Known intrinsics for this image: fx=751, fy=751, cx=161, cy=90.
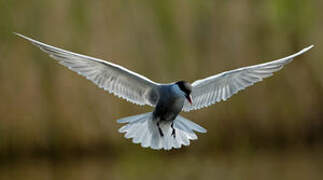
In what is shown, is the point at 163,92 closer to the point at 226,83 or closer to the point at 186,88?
the point at 186,88

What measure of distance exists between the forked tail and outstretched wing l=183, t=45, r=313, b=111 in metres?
0.22

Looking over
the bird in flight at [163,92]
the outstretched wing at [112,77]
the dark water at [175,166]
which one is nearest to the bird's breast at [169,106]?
the bird in flight at [163,92]

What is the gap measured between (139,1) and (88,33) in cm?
55

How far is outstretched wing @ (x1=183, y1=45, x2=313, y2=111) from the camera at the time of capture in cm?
448

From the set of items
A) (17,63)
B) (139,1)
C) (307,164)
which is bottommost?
(307,164)

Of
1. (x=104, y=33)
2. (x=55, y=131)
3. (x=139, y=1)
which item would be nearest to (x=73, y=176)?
(x=55, y=131)

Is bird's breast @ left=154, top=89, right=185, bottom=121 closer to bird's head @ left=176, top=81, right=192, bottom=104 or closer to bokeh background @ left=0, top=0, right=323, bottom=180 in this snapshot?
bird's head @ left=176, top=81, right=192, bottom=104

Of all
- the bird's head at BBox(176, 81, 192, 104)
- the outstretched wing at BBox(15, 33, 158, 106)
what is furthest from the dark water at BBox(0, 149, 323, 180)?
the bird's head at BBox(176, 81, 192, 104)

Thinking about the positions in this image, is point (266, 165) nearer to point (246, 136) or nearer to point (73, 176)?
point (246, 136)

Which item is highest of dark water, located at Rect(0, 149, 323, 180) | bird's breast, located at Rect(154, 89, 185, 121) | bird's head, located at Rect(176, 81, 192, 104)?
bird's head, located at Rect(176, 81, 192, 104)

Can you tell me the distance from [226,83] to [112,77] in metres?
0.71

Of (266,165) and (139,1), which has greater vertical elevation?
(139,1)

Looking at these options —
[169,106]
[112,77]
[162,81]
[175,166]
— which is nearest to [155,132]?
[169,106]

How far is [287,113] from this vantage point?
6375 mm
